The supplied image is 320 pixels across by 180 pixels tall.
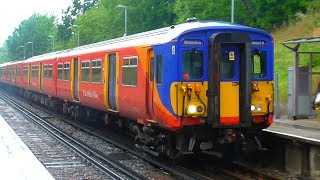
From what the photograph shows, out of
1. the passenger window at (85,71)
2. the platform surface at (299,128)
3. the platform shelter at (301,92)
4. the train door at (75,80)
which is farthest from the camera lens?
the train door at (75,80)

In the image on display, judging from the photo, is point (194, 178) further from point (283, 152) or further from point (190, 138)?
point (283, 152)

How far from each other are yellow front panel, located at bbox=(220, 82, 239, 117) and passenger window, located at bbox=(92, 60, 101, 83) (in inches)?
245

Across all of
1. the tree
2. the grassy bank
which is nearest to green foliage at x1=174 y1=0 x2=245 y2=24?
the grassy bank

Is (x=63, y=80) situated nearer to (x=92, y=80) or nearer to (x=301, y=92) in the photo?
(x=92, y=80)

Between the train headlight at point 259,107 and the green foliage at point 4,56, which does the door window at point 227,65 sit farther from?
the green foliage at point 4,56

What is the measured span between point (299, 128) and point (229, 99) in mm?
3206

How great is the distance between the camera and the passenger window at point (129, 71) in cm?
1220

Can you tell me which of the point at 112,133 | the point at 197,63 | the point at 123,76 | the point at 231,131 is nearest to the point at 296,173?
the point at 231,131

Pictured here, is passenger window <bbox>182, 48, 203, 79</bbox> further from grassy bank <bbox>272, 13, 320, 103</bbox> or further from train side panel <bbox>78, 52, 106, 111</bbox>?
grassy bank <bbox>272, 13, 320, 103</bbox>

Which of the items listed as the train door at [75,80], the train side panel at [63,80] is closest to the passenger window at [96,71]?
the train door at [75,80]

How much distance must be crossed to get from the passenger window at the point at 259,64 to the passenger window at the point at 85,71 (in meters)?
7.77

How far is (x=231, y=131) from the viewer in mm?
10305

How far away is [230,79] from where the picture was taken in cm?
1037

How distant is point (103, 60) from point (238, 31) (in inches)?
228
